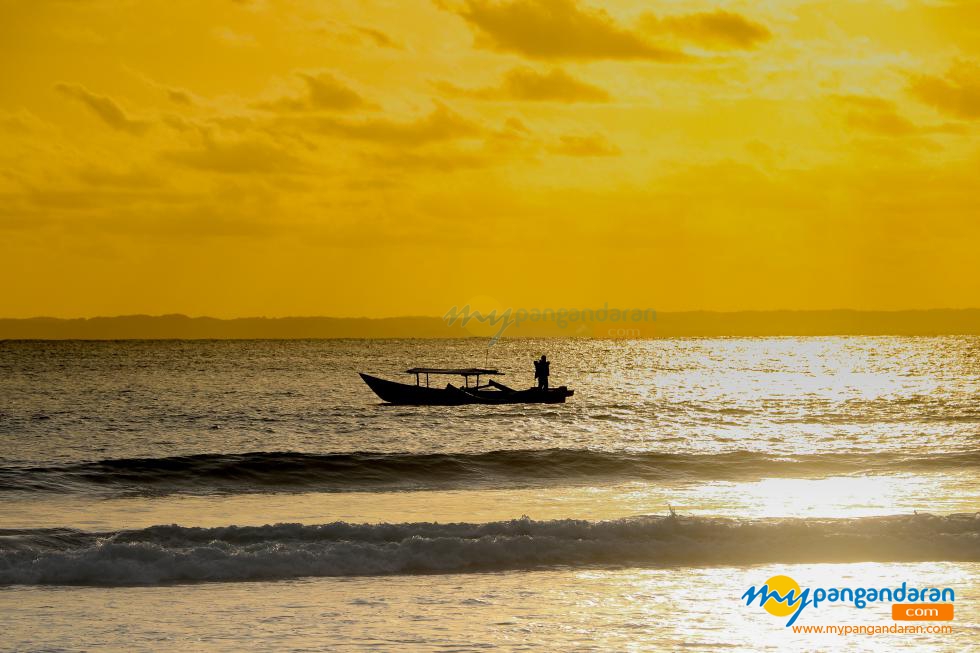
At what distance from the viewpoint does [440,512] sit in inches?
946

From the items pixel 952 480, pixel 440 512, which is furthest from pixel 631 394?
pixel 440 512

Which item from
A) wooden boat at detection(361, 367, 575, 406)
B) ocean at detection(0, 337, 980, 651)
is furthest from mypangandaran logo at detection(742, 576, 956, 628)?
wooden boat at detection(361, 367, 575, 406)

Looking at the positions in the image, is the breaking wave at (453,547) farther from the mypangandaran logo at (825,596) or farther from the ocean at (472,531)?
the mypangandaran logo at (825,596)

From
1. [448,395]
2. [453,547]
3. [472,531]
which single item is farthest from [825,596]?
[448,395]

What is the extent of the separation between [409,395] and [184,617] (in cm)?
5073

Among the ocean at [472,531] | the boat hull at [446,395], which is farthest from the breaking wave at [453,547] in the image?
the boat hull at [446,395]

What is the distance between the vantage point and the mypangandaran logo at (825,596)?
51.0 feet

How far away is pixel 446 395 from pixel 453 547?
4550 centimetres

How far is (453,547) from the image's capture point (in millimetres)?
18859

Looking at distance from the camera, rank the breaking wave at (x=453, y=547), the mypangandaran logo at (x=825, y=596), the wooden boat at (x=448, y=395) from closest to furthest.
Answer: the mypangandaran logo at (x=825, y=596), the breaking wave at (x=453, y=547), the wooden boat at (x=448, y=395)

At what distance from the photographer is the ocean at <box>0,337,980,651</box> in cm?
1423

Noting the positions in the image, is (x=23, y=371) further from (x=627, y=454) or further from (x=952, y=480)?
(x=952, y=480)

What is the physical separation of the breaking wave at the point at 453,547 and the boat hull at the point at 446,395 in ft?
142

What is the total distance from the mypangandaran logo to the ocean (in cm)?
23
